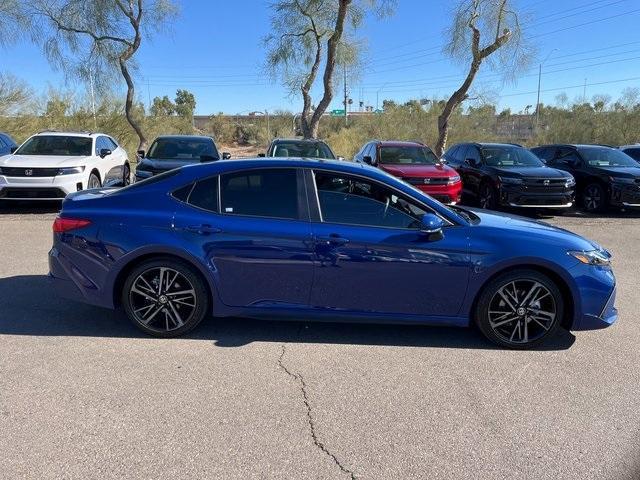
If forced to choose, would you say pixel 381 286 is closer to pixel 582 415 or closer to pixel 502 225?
pixel 502 225

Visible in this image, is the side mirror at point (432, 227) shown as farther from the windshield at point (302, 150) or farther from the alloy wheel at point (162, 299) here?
the windshield at point (302, 150)

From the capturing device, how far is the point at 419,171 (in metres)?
11.4

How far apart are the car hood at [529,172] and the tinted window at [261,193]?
8.34 m

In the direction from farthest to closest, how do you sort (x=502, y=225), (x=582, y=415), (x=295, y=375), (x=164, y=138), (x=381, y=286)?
1. (x=164, y=138)
2. (x=502, y=225)
3. (x=381, y=286)
4. (x=295, y=375)
5. (x=582, y=415)

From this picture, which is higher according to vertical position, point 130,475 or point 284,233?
point 284,233

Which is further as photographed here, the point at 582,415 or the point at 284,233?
the point at 284,233

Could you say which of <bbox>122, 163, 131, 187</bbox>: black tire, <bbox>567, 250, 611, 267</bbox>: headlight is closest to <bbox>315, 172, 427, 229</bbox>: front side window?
<bbox>567, 250, 611, 267</bbox>: headlight

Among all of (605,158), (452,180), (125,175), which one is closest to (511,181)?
(452,180)

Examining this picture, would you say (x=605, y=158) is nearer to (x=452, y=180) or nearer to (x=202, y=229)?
(x=452, y=180)

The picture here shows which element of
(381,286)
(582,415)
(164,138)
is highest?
(164,138)

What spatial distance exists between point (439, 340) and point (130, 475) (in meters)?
2.77

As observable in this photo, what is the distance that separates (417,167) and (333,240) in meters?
8.15

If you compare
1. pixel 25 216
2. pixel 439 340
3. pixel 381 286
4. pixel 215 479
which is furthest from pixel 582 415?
pixel 25 216

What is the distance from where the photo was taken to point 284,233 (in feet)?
13.7
